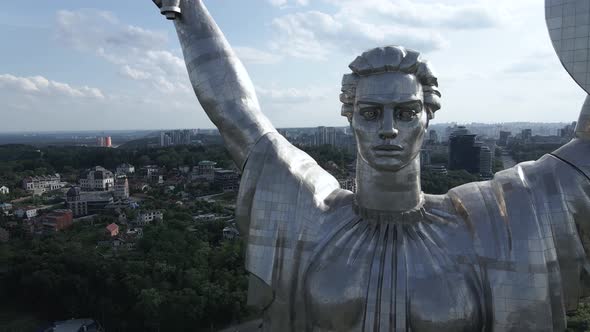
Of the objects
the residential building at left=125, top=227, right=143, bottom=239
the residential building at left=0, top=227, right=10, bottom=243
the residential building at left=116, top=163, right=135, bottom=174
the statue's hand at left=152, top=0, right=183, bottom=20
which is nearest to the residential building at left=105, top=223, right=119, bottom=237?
the residential building at left=125, top=227, right=143, bottom=239

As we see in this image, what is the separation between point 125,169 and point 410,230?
74.3 metres

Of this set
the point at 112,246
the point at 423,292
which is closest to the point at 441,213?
the point at 423,292

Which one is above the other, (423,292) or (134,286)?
(423,292)

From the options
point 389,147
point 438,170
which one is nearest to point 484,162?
point 438,170

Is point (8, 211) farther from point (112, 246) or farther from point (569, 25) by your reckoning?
point (569, 25)

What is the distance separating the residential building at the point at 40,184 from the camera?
5912 cm

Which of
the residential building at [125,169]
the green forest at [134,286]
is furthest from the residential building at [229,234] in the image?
the residential building at [125,169]

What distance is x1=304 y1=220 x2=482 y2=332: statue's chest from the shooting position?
14.1 feet

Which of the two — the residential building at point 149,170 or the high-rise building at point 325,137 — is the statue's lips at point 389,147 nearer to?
the residential building at point 149,170

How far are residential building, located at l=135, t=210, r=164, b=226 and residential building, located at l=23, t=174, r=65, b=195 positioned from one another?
23.8 m

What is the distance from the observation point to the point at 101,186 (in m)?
59.8

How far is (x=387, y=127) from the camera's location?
14.7 ft

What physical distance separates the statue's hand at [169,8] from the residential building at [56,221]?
115ft

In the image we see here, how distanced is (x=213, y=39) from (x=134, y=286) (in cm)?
1934
